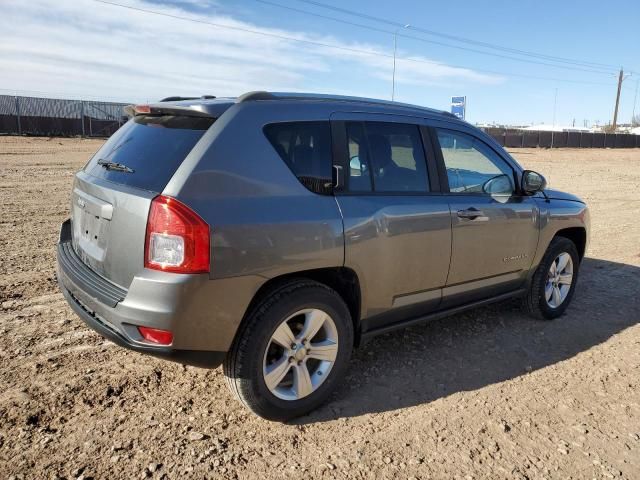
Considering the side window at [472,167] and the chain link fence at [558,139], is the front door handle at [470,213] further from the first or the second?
the chain link fence at [558,139]

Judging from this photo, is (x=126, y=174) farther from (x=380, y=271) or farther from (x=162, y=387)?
(x=380, y=271)

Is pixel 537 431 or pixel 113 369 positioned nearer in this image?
pixel 537 431

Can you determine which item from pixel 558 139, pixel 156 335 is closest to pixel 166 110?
pixel 156 335

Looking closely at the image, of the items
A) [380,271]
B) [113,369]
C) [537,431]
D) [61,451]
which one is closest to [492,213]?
[380,271]

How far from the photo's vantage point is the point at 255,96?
119 inches

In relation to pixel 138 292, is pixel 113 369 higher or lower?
lower

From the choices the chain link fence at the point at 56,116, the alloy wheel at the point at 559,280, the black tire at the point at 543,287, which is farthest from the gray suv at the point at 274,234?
the chain link fence at the point at 56,116

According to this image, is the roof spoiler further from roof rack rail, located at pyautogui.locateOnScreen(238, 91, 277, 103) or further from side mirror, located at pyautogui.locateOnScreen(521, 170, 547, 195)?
side mirror, located at pyautogui.locateOnScreen(521, 170, 547, 195)

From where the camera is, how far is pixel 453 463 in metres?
2.79

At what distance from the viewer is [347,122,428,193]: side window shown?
337 cm

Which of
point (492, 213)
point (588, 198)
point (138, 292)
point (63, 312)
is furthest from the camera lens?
point (588, 198)

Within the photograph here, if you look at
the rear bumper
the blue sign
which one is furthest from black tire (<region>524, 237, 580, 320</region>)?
the blue sign

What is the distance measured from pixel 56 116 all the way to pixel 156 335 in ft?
122

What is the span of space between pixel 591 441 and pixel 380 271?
5.05 ft
